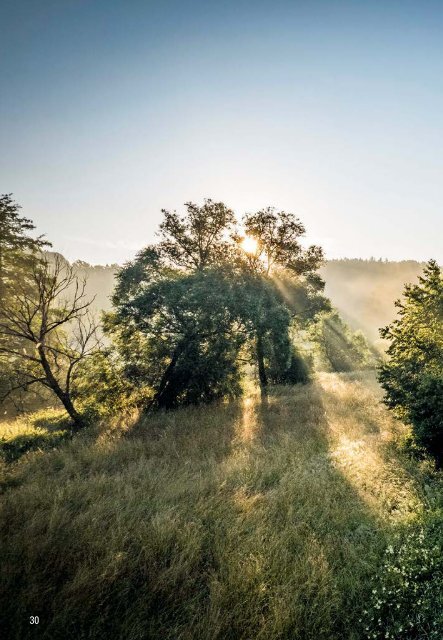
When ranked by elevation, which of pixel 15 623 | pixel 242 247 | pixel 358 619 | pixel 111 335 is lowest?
pixel 358 619

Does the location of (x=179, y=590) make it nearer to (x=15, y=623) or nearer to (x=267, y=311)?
(x=15, y=623)

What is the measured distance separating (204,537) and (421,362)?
7.08 meters

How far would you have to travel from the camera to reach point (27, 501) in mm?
5559

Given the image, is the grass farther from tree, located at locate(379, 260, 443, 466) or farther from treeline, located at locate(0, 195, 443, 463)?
treeline, located at locate(0, 195, 443, 463)

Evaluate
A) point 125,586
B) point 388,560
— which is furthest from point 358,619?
point 125,586

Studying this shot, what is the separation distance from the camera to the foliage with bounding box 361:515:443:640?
338 cm

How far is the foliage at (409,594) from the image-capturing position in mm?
3379

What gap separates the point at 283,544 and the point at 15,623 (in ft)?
11.2

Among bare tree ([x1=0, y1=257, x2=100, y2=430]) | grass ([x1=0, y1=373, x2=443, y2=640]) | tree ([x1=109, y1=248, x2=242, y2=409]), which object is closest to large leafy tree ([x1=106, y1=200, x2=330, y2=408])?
tree ([x1=109, y1=248, x2=242, y2=409])

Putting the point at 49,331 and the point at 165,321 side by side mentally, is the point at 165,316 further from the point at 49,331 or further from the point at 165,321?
the point at 49,331

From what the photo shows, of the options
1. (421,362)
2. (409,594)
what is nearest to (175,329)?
(421,362)

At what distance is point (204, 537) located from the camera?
15.4 ft

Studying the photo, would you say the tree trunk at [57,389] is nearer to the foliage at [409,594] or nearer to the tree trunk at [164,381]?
the tree trunk at [164,381]

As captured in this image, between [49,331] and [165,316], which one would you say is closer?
[49,331]
